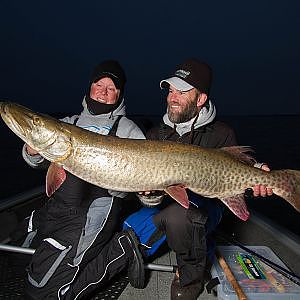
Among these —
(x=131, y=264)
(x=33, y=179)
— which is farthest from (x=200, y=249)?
(x=33, y=179)

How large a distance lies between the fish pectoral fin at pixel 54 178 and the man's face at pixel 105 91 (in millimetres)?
935

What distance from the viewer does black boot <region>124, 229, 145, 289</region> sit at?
11.1 ft

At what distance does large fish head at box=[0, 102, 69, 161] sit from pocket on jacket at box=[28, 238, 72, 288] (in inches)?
32.5

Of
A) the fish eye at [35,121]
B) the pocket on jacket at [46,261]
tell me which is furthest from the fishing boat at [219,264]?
the fish eye at [35,121]

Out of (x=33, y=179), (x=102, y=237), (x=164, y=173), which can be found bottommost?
(x=33, y=179)

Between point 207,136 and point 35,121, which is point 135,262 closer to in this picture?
point 207,136

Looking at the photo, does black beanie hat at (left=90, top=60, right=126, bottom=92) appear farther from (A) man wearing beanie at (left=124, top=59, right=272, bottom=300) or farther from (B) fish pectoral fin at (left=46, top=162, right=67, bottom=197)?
(B) fish pectoral fin at (left=46, top=162, right=67, bottom=197)

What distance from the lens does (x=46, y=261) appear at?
3074 mm

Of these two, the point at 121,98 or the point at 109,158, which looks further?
the point at 121,98

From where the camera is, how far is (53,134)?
9.30 feet

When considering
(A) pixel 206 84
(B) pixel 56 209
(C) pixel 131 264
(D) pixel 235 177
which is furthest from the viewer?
(A) pixel 206 84

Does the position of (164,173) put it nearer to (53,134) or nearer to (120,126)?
(120,126)

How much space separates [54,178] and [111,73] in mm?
1286

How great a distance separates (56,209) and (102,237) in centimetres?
51
